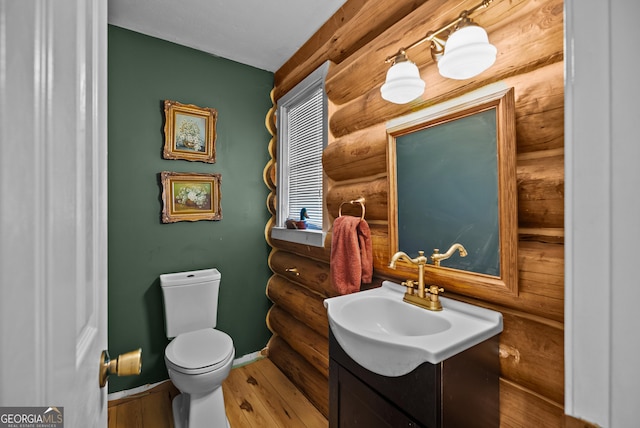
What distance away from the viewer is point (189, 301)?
208cm

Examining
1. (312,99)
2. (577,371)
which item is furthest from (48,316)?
(312,99)

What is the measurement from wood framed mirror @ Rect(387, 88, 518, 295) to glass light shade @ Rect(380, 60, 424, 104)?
0.38 feet

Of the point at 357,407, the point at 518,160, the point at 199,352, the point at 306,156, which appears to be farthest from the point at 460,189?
the point at 199,352

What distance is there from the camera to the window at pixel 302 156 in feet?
6.90

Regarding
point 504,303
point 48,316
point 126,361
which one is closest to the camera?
point 48,316

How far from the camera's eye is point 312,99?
227 centimetres

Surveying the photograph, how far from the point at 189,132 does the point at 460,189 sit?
210 cm

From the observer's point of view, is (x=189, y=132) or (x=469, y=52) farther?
(x=189, y=132)

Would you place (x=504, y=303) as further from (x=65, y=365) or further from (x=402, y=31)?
(x=402, y=31)

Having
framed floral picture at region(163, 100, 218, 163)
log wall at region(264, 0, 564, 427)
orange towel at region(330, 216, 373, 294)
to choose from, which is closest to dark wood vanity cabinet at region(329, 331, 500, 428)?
log wall at region(264, 0, 564, 427)

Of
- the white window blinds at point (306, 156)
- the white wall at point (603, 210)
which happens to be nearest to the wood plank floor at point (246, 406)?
the white window blinds at point (306, 156)

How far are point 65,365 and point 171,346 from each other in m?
1.72

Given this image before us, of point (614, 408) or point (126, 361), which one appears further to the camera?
A: point (126, 361)

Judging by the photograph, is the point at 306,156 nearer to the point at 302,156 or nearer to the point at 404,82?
the point at 302,156
